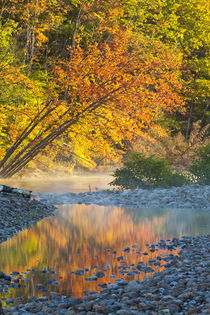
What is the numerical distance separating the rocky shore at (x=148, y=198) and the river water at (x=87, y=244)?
2.96 ft

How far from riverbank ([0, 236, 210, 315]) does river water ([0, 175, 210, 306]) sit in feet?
1.17

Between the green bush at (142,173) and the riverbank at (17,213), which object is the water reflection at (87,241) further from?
the green bush at (142,173)

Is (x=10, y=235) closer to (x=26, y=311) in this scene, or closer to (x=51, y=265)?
(x=51, y=265)

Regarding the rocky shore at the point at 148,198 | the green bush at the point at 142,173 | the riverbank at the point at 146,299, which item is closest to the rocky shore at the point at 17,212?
the rocky shore at the point at 148,198

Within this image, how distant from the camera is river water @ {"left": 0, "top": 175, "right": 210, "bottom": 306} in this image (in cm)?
607

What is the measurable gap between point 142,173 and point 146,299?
40.7 feet

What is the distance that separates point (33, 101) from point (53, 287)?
14272 mm

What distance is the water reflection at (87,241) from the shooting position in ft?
20.5

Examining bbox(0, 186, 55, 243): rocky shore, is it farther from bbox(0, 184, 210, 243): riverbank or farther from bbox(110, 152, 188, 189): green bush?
bbox(110, 152, 188, 189): green bush

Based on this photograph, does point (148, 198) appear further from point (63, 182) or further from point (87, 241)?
point (63, 182)

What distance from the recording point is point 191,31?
3008cm

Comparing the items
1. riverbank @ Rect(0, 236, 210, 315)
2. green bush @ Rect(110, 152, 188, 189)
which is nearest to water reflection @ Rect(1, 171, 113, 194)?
green bush @ Rect(110, 152, 188, 189)

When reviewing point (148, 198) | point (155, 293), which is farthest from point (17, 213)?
point (155, 293)

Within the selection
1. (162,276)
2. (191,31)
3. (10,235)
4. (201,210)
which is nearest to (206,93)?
(191,31)
